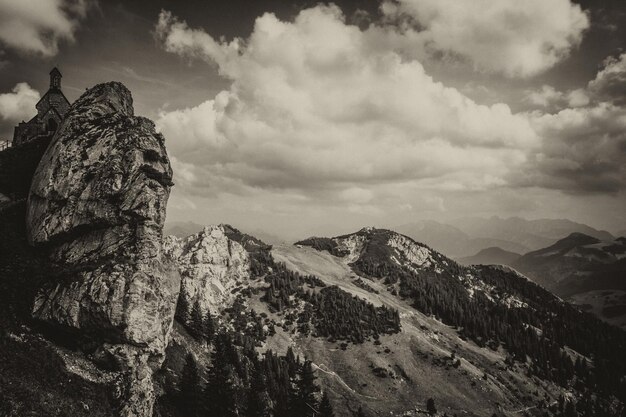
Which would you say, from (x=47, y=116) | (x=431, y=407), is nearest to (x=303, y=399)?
(x=431, y=407)

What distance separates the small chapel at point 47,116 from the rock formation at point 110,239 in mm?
25393

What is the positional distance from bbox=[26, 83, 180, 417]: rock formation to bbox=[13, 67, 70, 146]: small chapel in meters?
25.4

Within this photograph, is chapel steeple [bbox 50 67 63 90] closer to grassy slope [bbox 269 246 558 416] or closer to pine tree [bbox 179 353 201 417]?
pine tree [bbox 179 353 201 417]

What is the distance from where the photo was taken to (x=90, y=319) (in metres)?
52.2

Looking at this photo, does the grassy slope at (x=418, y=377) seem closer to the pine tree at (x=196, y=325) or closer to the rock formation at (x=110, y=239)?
the pine tree at (x=196, y=325)

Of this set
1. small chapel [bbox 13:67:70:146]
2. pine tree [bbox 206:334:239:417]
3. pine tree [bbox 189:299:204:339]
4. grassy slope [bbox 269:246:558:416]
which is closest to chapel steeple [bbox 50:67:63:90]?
small chapel [bbox 13:67:70:146]

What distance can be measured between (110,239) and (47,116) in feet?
171

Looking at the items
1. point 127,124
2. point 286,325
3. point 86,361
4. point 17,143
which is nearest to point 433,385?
point 286,325

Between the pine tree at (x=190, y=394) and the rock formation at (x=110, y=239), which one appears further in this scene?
the pine tree at (x=190, y=394)

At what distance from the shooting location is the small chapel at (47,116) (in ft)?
283

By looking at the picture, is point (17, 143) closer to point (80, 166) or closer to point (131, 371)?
point (80, 166)

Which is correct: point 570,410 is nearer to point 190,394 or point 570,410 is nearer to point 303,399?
point 303,399

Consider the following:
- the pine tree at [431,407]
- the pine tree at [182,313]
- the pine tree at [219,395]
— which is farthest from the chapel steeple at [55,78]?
the pine tree at [431,407]

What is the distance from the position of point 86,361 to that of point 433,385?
13201cm
